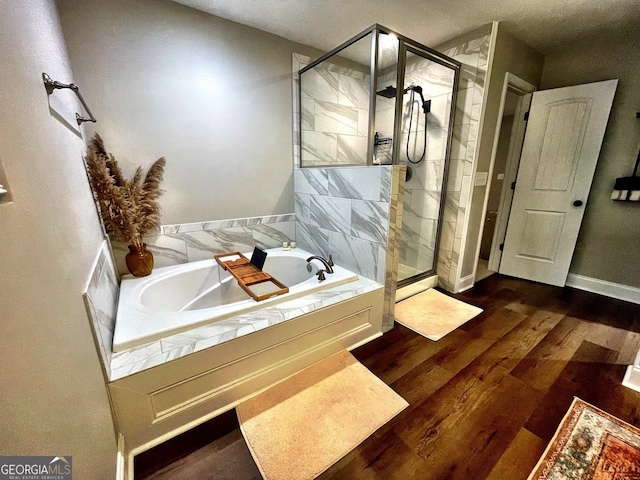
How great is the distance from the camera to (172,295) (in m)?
1.89

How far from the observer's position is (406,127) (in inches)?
104

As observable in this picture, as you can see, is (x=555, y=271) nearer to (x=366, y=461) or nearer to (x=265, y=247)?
(x=366, y=461)

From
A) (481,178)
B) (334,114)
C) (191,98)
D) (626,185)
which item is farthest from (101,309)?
(626,185)

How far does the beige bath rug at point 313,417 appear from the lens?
42.3 inches

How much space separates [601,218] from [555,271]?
643mm

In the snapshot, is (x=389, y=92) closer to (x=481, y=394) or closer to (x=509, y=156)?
(x=509, y=156)

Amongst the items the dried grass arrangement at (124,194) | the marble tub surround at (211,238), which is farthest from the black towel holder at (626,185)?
the dried grass arrangement at (124,194)

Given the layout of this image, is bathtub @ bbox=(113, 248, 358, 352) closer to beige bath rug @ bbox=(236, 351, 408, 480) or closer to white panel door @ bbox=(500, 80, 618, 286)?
beige bath rug @ bbox=(236, 351, 408, 480)

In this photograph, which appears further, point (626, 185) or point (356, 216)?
point (626, 185)

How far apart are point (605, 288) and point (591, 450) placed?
2.22m

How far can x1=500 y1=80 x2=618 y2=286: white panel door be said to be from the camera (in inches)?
90.9

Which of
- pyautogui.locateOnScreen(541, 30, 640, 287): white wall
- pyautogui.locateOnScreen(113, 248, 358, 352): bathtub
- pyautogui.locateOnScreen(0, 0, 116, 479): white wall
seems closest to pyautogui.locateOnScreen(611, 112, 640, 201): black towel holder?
pyautogui.locateOnScreen(541, 30, 640, 287): white wall

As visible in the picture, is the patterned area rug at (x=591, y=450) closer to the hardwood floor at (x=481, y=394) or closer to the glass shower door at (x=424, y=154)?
the hardwood floor at (x=481, y=394)

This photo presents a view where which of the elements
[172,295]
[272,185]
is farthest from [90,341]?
[272,185]
